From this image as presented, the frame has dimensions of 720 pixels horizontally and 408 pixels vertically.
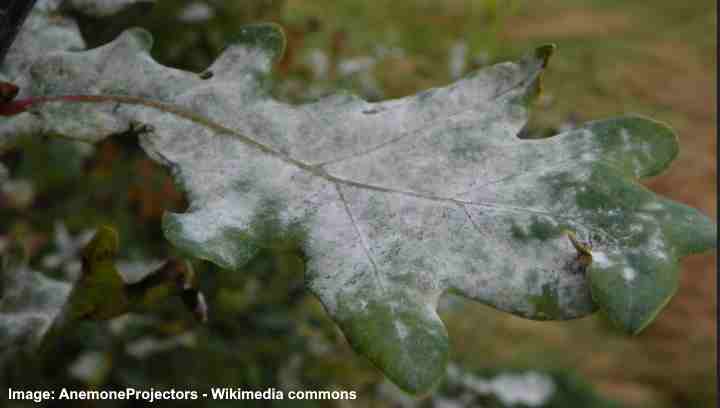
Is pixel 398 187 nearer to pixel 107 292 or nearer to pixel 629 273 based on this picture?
pixel 629 273

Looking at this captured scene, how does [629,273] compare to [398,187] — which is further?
[398,187]

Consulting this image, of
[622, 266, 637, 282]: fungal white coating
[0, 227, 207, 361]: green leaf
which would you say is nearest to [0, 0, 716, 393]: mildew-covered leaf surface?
[622, 266, 637, 282]: fungal white coating

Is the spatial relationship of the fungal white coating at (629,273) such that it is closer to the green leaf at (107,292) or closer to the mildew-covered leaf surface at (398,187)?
the mildew-covered leaf surface at (398,187)

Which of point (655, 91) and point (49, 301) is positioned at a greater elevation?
point (49, 301)

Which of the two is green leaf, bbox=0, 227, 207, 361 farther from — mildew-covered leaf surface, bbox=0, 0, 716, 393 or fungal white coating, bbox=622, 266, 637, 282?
fungal white coating, bbox=622, 266, 637, 282

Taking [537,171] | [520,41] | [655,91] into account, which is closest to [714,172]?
[655,91]

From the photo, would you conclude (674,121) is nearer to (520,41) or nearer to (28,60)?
(520,41)

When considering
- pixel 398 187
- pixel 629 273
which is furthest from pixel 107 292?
pixel 629 273

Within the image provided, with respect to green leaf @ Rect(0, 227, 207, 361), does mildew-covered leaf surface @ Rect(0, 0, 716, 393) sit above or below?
above
